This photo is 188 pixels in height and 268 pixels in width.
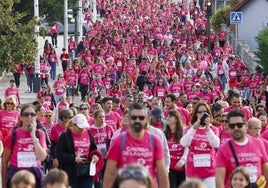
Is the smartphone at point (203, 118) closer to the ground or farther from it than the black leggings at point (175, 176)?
farther from it

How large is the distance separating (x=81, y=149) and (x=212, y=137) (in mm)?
1668

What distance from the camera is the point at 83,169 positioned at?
13.6 meters

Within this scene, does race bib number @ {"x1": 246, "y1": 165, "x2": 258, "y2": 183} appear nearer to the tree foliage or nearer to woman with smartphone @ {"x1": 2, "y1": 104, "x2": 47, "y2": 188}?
woman with smartphone @ {"x1": 2, "y1": 104, "x2": 47, "y2": 188}

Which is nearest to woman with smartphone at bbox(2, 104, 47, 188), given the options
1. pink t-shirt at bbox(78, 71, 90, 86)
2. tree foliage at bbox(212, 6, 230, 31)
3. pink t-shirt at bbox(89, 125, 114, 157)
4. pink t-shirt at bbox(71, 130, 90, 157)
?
pink t-shirt at bbox(71, 130, 90, 157)

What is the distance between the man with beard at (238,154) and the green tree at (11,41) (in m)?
17.9

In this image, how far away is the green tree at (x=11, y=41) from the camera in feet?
93.4

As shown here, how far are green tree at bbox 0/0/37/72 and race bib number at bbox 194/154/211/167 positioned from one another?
15301mm

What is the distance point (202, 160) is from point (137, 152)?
3.25 metres

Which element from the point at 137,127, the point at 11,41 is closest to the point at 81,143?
the point at 137,127

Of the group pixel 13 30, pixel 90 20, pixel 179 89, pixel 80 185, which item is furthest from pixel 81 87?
pixel 90 20

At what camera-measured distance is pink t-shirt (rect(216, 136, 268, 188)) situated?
10.8 meters

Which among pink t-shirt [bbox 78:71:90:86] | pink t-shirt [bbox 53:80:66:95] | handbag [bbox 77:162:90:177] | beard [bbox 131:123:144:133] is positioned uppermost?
pink t-shirt [bbox 78:71:90:86]

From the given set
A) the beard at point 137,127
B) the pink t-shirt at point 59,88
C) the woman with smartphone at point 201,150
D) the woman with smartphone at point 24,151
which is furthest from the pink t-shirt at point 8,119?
the pink t-shirt at point 59,88

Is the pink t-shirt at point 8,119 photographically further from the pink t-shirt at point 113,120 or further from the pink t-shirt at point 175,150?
the pink t-shirt at point 175,150
